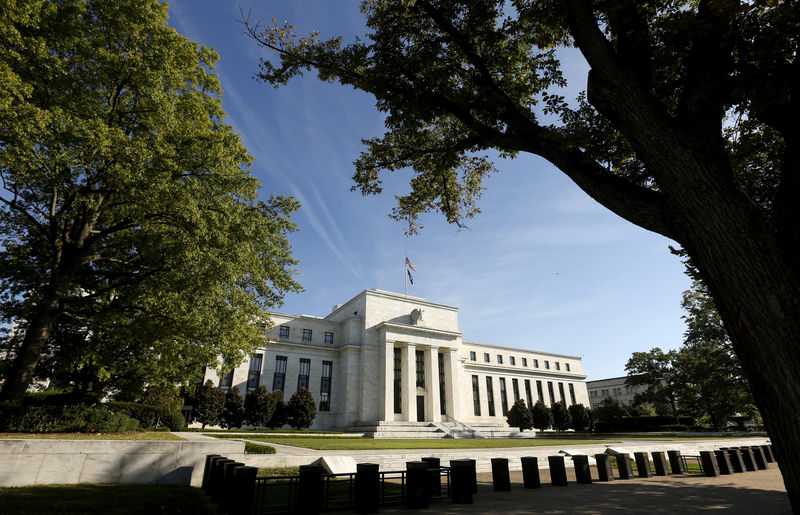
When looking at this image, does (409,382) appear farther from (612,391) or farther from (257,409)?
(612,391)

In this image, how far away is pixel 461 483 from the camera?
9156mm

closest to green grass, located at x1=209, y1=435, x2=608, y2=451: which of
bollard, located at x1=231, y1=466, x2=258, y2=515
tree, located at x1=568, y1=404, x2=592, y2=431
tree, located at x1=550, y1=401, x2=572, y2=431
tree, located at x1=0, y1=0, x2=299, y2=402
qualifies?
tree, located at x1=0, y1=0, x2=299, y2=402

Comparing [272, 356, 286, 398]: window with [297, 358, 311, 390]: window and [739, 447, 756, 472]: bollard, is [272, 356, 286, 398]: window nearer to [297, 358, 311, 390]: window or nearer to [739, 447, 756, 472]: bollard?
[297, 358, 311, 390]: window

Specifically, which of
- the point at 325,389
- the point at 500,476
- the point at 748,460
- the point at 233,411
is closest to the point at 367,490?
the point at 500,476

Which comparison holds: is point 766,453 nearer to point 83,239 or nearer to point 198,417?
point 83,239

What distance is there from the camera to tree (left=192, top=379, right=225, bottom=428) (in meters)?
33.7

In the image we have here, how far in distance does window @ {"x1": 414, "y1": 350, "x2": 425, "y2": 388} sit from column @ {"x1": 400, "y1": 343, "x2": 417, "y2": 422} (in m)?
1.57

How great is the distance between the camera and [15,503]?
7125mm

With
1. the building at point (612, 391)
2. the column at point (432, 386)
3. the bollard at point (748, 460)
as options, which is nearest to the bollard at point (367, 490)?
the bollard at point (748, 460)

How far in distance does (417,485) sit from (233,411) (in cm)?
3291


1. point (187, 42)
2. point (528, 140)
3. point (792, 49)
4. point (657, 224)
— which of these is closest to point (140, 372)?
point (187, 42)

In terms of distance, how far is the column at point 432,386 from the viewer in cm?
4672

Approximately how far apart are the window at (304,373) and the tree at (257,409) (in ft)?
27.1

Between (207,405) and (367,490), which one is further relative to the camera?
(207,405)
